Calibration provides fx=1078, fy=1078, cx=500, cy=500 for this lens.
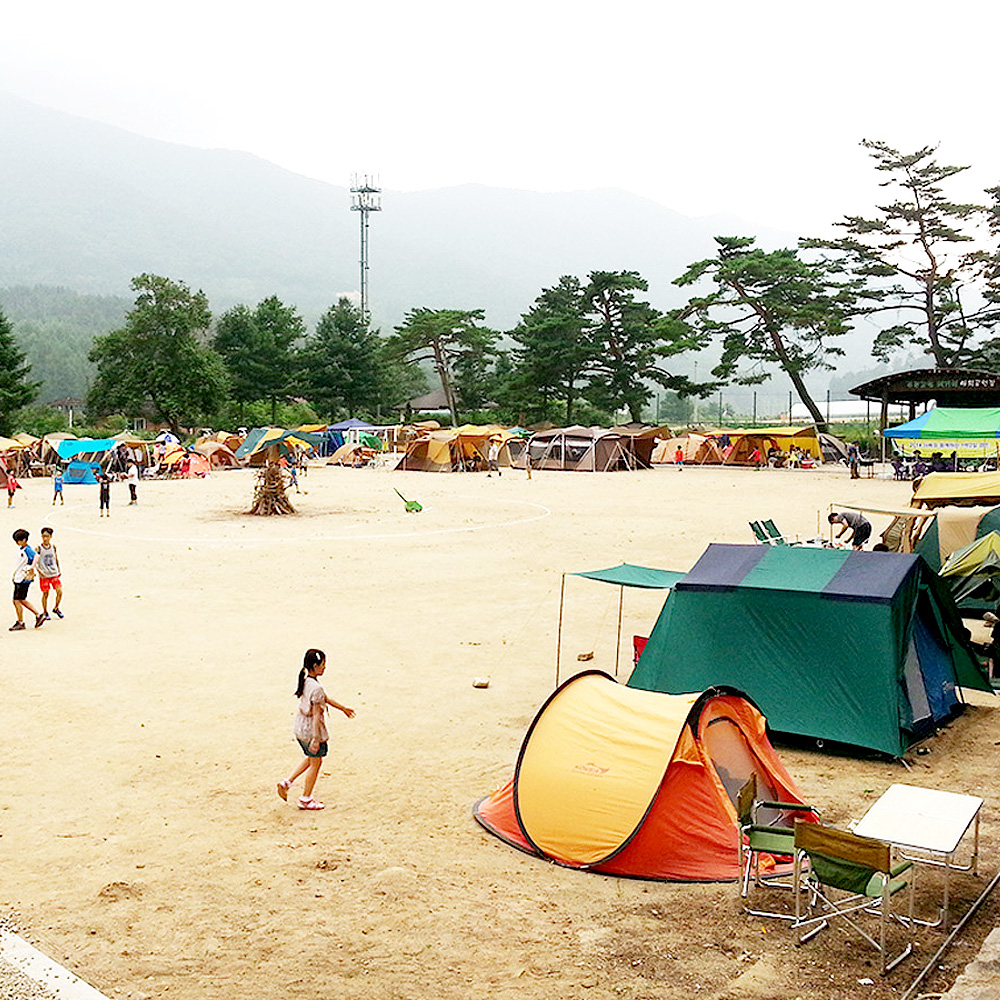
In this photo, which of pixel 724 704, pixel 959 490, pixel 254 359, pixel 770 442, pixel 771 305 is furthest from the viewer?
pixel 254 359

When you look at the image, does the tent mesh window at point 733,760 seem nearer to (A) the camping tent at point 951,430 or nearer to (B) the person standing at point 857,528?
(B) the person standing at point 857,528

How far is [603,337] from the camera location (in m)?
64.1

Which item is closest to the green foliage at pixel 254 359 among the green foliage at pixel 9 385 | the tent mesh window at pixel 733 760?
the green foliage at pixel 9 385

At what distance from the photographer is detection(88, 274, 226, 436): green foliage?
200 feet

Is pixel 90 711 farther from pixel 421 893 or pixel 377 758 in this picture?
pixel 421 893

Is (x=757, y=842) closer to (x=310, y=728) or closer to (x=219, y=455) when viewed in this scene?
(x=310, y=728)

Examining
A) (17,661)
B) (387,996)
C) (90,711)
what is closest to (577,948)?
(387,996)

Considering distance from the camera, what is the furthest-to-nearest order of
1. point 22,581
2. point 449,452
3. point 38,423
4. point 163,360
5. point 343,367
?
1. point 343,367
2. point 38,423
3. point 163,360
4. point 449,452
5. point 22,581

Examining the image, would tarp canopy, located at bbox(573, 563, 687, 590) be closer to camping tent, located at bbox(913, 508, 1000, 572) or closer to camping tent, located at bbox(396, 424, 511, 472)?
camping tent, located at bbox(913, 508, 1000, 572)

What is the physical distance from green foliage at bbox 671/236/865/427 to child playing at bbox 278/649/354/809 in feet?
171

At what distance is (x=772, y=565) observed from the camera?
10195 mm

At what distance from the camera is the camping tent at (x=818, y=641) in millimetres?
9234

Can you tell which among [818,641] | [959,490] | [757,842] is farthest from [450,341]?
[757,842]

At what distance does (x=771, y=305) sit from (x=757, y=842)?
56149 mm
